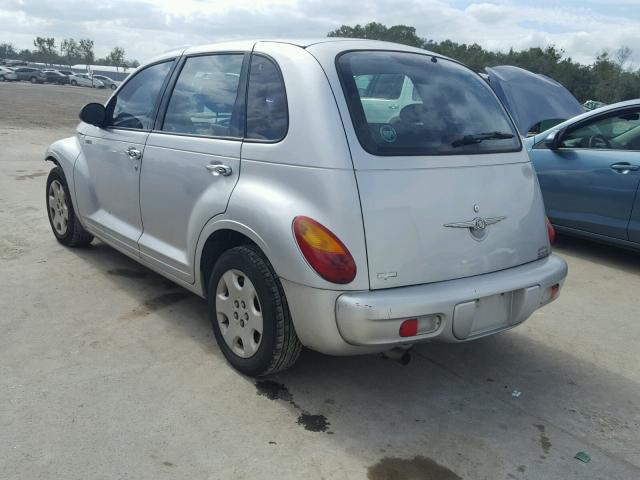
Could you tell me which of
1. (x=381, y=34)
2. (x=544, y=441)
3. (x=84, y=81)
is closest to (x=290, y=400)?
(x=544, y=441)

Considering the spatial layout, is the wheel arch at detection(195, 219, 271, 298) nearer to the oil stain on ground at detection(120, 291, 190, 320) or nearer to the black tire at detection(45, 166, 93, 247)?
the oil stain on ground at detection(120, 291, 190, 320)

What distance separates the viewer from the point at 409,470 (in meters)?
2.56

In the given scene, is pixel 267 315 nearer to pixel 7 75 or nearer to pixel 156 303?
pixel 156 303

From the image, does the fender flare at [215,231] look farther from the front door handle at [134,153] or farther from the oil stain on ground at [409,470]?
the oil stain on ground at [409,470]

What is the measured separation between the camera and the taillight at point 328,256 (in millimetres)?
2625

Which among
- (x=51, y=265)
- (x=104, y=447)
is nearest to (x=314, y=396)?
(x=104, y=447)

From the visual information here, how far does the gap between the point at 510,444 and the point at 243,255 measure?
152cm

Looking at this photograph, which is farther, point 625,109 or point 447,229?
point 625,109

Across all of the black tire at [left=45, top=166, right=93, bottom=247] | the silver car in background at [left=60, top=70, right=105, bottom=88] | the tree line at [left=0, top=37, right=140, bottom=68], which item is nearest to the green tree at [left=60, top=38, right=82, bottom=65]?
the tree line at [left=0, top=37, right=140, bottom=68]

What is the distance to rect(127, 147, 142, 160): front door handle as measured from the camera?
3913mm

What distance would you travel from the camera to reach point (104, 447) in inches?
103

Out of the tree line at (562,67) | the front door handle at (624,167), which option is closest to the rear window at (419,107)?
the front door handle at (624,167)

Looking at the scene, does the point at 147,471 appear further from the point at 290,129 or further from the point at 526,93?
the point at 526,93

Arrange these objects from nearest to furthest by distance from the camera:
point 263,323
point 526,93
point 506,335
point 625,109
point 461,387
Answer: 1. point 263,323
2. point 461,387
3. point 506,335
4. point 625,109
5. point 526,93
